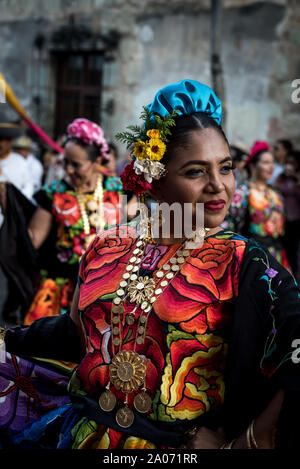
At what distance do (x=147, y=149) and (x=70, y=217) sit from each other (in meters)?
2.35

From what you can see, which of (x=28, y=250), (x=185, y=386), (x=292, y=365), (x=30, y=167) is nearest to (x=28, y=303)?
(x=28, y=250)

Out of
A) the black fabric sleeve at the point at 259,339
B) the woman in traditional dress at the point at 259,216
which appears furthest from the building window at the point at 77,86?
the black fabric sleeve at the point at 259,339

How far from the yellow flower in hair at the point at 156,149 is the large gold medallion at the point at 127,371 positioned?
2.18 feet

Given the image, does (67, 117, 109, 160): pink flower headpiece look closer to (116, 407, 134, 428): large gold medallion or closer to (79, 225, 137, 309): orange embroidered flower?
(79, 225, 137, 309): orange embroidered flower

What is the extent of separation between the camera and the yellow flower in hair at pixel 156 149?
1.89 m

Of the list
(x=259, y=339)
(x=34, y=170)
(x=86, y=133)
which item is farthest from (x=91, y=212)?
(x=34, y=170)

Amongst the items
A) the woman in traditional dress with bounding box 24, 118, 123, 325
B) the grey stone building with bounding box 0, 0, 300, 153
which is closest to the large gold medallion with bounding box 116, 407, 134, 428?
the woman in traditional dress with bounding box 24, 118, 123, 325

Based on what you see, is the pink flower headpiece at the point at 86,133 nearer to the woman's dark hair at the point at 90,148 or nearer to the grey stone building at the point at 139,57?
the woman's dark hair at the point at 90,148

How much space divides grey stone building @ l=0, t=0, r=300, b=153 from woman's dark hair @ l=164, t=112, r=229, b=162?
37.5 feet

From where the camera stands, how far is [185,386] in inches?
69.2

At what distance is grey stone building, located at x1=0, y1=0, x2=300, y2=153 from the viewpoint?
12.8 m

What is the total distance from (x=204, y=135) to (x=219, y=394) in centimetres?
85

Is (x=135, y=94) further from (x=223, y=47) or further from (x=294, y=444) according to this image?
(x=294, y=444)

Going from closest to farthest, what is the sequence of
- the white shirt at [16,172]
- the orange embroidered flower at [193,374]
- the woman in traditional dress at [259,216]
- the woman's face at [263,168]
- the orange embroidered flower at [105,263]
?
1. the orange embroidered flower at [193,374]
2. the orange embroidered flower at [105,263]
3. the woman in traditional dress at [259,216]
4. the woman's face at [263,168]
5. the white shirt at [16,172]
